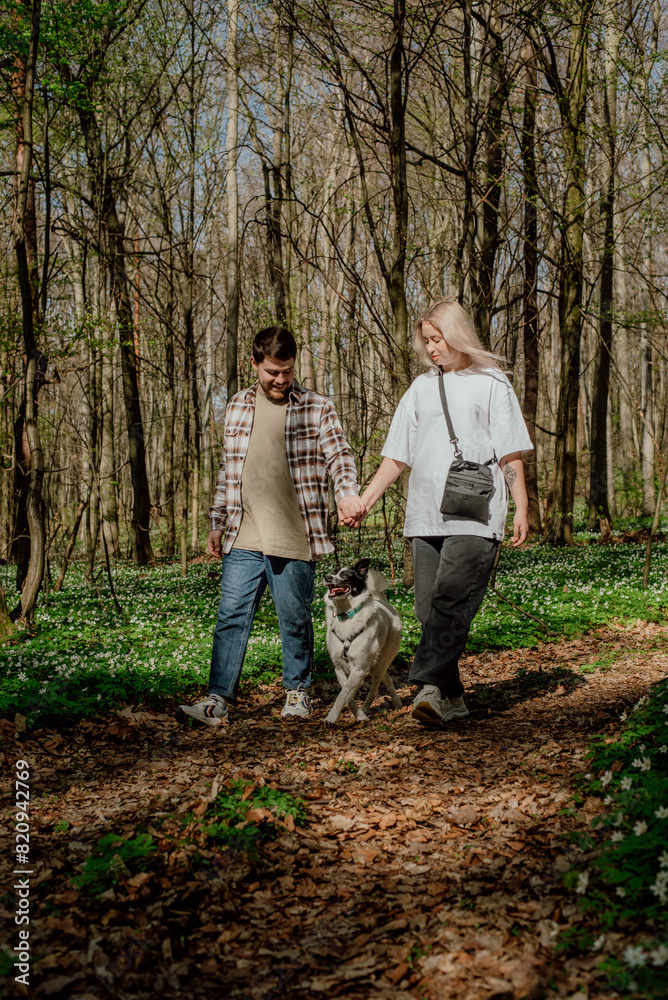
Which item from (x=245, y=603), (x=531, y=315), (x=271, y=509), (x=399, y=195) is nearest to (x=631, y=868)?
(x=245, y=603)

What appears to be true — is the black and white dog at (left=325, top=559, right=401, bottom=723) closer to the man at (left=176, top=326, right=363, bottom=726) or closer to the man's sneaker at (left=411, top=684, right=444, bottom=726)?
the man at (left=176, top=326, right=363, bottom=726)

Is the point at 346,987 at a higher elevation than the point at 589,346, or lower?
lower

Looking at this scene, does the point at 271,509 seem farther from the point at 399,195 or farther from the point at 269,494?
the point at 399,195

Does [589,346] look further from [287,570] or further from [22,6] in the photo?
[287,570]

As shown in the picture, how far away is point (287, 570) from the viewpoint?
5.41 metres

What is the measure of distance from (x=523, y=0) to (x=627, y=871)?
11.5 metres

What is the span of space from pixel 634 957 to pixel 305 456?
149 inches

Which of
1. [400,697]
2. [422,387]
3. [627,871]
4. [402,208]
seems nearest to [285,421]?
[422,387]

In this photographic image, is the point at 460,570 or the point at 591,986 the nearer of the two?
the point at 591,986

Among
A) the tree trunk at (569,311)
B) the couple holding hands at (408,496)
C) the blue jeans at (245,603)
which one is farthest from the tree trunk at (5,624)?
the tree trunk at (569,311)

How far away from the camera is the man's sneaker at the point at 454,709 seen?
5117 millimetres

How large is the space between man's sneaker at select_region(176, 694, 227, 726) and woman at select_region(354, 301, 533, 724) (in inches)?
56.9

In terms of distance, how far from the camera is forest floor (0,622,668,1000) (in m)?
2.55

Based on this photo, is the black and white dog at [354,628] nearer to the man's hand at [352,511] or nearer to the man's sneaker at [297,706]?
the man's sneaker at [297,706]
